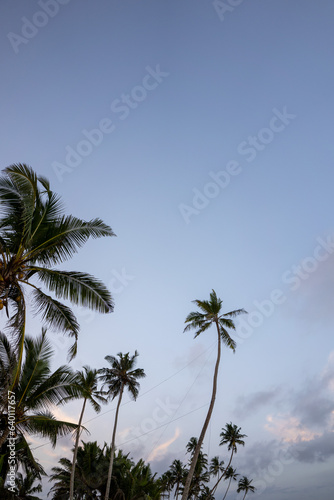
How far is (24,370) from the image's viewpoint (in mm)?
15930

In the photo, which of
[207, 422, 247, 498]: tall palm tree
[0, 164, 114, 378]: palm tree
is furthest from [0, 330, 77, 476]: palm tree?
[207, 422, 247, 498]: tall palm tree

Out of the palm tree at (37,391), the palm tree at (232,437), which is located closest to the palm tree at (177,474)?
the palm tree at (232,437)

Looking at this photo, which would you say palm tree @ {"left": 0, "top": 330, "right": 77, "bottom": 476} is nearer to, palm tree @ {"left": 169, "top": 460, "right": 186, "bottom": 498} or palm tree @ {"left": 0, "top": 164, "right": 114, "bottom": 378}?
palm tree @ {"left": 0, "top": 164, "right": 114, "bottom": 378}

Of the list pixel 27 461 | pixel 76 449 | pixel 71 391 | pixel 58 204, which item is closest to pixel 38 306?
pixel 58 204

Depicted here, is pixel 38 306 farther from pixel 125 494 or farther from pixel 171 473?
pixel 171 473

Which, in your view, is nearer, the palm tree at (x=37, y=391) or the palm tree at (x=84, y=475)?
the palm tree at (x=37, y=391)

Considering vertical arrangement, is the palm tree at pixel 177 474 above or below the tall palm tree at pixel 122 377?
below

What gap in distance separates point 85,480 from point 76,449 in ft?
9.10

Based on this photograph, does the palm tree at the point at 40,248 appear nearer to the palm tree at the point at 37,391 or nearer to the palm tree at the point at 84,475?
the palm tree at the point at 37,391

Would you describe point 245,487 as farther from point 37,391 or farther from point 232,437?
point 37,391

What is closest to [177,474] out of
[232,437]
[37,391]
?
[232,437]

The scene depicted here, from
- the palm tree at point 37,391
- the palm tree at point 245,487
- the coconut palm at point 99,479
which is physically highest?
the palm tree at point 37,391

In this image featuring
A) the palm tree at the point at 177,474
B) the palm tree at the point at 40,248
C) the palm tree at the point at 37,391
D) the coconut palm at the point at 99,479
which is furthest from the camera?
the palm tree at the point at 177,474

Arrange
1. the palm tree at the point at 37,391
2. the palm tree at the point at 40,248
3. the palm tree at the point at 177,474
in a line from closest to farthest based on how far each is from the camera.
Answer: the palm tree at the point at 40,248 < the palm tree at the point at 37,391 < the palm tree at the point at 177,474
